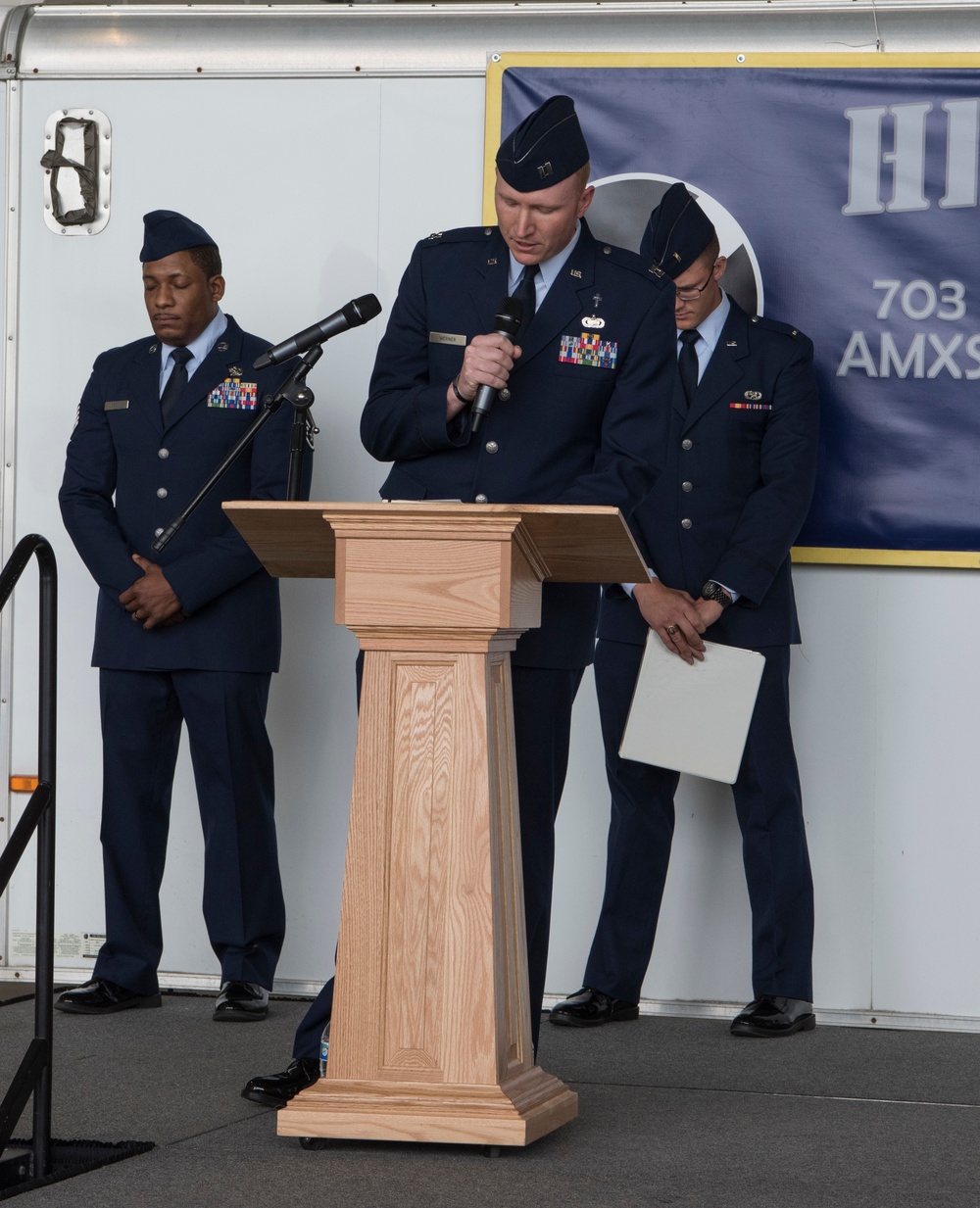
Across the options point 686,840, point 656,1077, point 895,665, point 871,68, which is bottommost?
point 656,1077

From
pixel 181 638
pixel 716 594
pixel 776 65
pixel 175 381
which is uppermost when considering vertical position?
pixel 776 65

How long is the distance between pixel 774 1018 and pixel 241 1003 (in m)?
1.14

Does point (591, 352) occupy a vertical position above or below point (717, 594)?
above

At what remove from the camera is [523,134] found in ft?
8.17

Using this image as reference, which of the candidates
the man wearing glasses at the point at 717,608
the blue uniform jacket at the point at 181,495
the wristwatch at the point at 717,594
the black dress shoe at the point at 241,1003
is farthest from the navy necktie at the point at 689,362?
the black dress shoe at the point at 241,1003

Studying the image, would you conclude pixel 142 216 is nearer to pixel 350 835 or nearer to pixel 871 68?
pixel 871 68

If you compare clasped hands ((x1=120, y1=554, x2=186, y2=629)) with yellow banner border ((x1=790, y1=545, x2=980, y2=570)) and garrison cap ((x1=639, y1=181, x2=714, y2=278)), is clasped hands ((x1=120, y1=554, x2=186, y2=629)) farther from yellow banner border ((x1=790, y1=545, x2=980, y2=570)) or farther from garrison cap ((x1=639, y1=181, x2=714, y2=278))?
yellow banner border ((x1=790, y1=545, x2=980, y2=570))

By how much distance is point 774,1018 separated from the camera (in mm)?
3424

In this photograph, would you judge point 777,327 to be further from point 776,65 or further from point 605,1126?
point 605,1126

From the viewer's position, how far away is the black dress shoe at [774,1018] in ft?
11.2

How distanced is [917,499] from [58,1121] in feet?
7.30

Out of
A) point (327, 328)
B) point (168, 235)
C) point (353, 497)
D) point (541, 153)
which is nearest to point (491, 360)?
point (541, 153)

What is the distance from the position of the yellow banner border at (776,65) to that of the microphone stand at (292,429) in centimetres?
73

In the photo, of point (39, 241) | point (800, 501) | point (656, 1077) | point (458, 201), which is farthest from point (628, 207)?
point (656, 1077)
